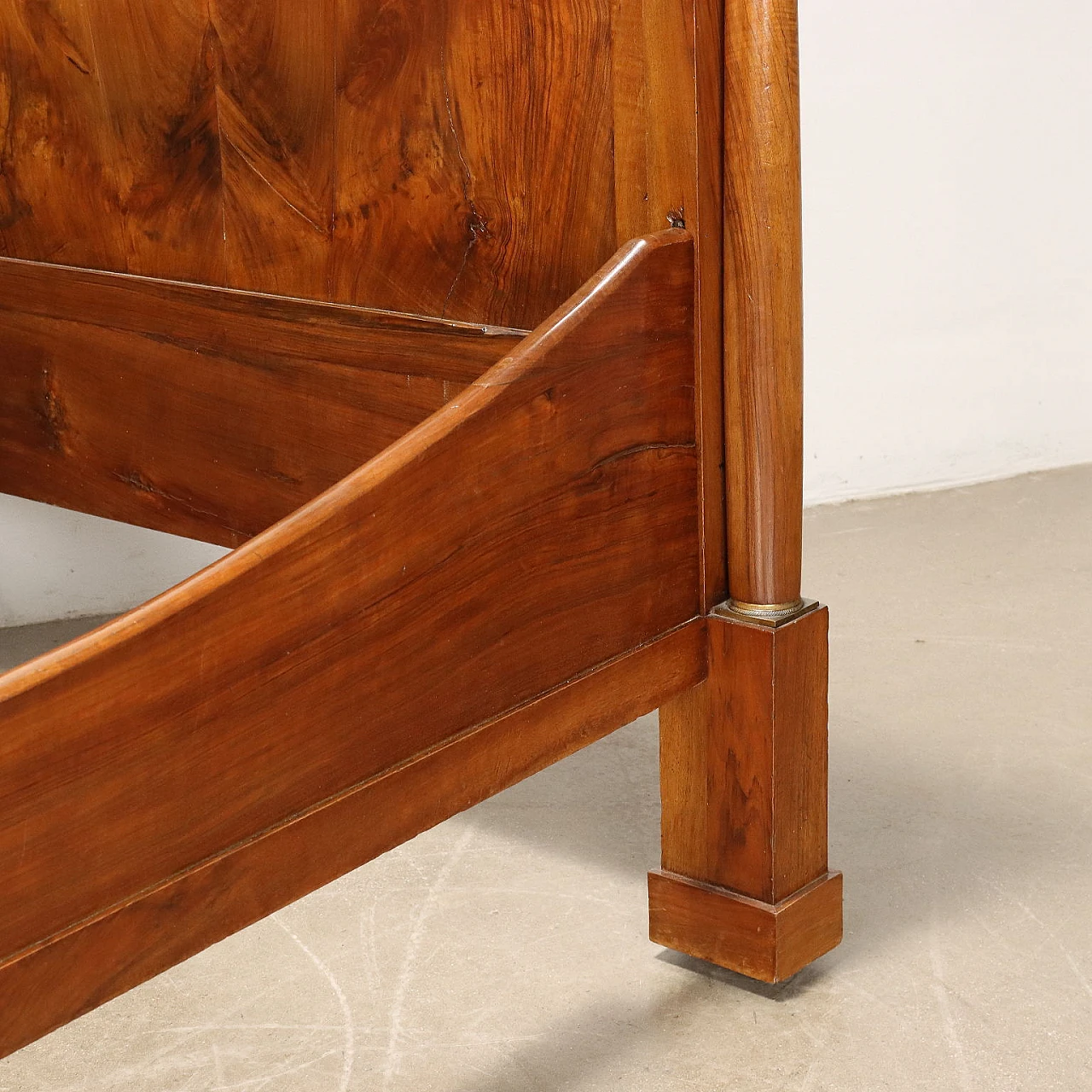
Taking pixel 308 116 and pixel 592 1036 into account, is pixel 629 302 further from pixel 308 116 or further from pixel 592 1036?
pixel 592 1036

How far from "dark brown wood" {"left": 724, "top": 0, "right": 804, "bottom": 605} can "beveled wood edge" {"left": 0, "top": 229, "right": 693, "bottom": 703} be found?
60 millimetres

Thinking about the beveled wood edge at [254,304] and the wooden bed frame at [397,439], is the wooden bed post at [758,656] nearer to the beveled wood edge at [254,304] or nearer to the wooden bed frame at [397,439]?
the wooden bed frame at [397,439]

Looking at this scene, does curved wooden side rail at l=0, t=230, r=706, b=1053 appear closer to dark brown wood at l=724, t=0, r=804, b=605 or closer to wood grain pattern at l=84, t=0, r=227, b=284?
dark brown wood at l=724, t=0, r=804, b=605

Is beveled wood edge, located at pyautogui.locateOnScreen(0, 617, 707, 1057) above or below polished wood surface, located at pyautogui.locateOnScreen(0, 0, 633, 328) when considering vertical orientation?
below

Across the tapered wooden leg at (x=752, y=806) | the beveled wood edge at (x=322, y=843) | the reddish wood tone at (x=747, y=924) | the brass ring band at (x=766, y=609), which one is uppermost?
the brass ring band at (x=766, y=609)

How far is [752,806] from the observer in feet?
4.42

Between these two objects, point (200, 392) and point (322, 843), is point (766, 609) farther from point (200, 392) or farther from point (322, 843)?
point (200, 392)

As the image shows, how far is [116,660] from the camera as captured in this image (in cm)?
89

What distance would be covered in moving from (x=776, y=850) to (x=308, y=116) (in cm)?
74

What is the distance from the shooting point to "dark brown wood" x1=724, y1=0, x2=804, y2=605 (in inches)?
47.0

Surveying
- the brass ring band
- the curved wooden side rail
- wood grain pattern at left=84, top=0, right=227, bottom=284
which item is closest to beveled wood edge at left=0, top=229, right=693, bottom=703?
the curved wooden side rail

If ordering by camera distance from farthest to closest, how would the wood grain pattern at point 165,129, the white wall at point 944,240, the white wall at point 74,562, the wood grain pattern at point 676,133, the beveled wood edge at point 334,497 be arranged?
1. the white wall at point 944,240
2. the white wall at point 74,562
3. the wood grain pattern at point 165,129
4. the wood grain pattern at point 676,133
5. the beveled wood edge at point 334,497

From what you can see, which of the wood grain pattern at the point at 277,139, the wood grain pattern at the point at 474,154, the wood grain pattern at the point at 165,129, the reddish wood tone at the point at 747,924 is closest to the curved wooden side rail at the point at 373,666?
Result: the wood grain pattern at the point at 474,154

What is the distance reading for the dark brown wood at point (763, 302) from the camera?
119 cm
